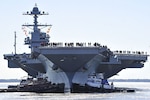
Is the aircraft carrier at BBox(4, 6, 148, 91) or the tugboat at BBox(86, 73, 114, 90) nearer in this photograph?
the aircraft carrier at BBox(4, 6, 148, 91)

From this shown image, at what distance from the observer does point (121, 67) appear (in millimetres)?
75500

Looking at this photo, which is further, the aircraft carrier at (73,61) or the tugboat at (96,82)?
the tugboat at (96,82)

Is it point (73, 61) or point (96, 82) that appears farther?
point (96, 82)

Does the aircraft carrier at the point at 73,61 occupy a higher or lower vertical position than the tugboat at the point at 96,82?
higher

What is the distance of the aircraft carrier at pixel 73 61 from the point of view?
60.1 metres

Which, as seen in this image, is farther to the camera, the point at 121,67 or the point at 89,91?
the point at 121,67

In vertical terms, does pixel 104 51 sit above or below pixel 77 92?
above

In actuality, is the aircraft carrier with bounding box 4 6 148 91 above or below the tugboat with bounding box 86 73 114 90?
above

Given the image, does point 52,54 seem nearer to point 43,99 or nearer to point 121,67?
point 43,99

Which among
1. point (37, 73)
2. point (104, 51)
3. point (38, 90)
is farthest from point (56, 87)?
point (37, 73)

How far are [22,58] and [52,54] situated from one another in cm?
1589

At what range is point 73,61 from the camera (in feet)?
204

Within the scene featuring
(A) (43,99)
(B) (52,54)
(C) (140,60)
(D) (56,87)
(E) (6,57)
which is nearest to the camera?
(A) (43,99)

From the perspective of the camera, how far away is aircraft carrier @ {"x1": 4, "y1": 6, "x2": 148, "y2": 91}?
60.1 m
